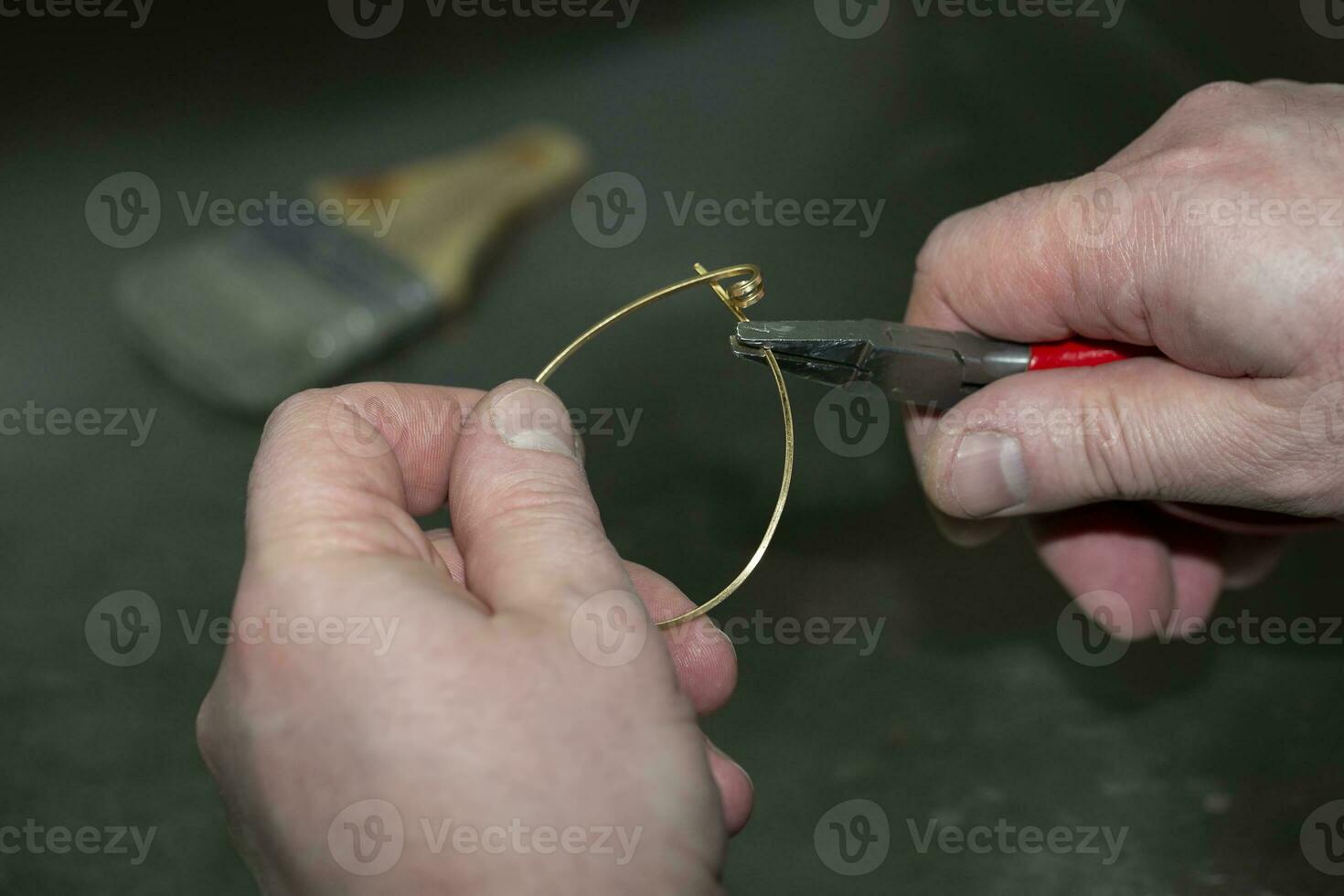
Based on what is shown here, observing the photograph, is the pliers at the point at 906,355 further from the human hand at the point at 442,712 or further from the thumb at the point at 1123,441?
the human hand at the point at 442,712

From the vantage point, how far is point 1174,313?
96 centimetres

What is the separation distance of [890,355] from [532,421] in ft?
1.06

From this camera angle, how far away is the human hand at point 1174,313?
0.92 meters

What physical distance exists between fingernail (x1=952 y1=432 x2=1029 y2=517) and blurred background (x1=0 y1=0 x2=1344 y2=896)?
357 millimetres

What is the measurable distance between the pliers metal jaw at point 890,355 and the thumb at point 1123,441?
0.11 feet

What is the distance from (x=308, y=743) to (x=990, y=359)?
713mm

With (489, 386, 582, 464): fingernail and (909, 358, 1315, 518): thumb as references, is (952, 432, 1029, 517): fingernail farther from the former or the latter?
(489, 386, 582, 464): fingernail

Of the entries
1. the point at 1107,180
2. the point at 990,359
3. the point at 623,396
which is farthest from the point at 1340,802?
the point at 623,396

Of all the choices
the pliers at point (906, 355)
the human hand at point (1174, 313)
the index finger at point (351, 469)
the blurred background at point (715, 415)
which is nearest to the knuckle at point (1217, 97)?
→ the human hand at point (1174, 313)

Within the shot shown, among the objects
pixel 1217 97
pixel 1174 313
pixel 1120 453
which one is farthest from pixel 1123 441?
pixel 1217 97

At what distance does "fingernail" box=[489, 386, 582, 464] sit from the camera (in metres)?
0.88

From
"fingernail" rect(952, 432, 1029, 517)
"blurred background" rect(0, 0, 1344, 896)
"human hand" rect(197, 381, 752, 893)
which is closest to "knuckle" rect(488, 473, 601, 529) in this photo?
"human hand" rect(197, 381, 752, 893)

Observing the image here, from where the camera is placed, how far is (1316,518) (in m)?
1.10

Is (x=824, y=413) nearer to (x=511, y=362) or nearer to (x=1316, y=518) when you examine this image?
(x=511, y=362)
